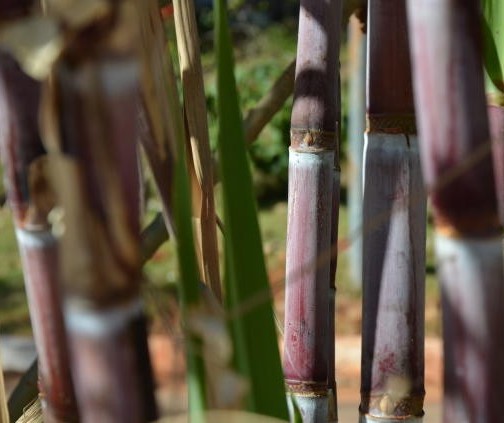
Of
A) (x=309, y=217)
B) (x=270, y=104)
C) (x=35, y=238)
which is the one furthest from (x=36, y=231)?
(x=270, y=104)

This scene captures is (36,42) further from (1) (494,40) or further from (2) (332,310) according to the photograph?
(2) (332,310)

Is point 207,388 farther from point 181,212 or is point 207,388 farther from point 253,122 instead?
point 253,122

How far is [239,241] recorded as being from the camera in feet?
0.98

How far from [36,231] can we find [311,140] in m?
0.24

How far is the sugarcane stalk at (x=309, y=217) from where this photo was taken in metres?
0.51

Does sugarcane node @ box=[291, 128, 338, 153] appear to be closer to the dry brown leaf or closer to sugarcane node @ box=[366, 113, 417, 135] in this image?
sugarcane node @ box=[366, 113, 417, 135]

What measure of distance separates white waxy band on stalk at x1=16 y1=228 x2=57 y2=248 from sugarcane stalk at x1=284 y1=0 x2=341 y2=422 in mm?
201

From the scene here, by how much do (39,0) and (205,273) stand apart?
0.55 ft

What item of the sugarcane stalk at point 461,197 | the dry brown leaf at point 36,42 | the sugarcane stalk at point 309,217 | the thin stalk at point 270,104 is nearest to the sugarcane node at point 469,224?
the sugarcane stalk at point 461,197

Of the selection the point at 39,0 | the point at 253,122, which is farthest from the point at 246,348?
the point at 253,122

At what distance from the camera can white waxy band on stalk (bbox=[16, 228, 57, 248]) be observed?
0.32 metres


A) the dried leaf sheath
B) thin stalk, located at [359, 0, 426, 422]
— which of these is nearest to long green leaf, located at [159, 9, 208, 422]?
the dried leaf sheath

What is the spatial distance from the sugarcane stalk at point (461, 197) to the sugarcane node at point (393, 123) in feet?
0.53

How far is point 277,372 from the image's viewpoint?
31 cm
